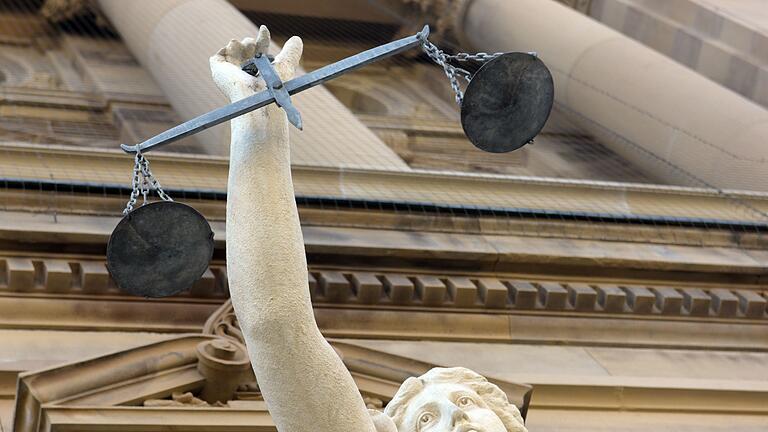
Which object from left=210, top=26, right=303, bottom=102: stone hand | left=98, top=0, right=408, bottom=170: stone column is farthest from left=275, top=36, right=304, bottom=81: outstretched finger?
left=98, top=0, right=408, bottom=170: stone column

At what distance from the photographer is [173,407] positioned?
8.45 m

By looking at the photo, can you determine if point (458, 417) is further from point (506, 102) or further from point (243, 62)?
point (243, 62)

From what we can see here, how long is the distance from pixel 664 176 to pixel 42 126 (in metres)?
5.37

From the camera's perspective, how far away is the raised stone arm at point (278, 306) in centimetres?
552

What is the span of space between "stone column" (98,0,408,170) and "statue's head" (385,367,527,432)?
6.11 m

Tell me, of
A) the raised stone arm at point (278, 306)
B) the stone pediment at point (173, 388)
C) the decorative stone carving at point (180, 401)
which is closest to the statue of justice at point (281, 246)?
the raised stone arm at point (278, 306)

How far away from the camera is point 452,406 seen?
5746 mm

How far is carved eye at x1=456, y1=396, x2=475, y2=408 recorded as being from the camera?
5.82 metres

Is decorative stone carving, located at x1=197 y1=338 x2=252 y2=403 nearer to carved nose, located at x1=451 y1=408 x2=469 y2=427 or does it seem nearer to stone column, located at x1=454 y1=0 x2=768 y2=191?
carved nose, located at x1=451 y1=408 x2=469 y2=427

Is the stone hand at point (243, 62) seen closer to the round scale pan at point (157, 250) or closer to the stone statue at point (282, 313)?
the stone statue at point (282, 313)

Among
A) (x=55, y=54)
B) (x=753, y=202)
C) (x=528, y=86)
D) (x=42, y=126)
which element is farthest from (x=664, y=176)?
(x=528, y=86)

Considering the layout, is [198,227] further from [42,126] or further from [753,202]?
[42,126]

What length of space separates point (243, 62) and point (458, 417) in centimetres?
139

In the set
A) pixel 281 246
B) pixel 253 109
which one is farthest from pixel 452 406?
pixel 253 109
